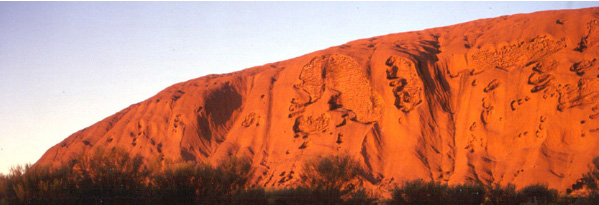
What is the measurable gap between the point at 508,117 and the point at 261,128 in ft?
61.3

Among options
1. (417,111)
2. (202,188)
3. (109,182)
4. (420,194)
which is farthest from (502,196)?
(109,182)

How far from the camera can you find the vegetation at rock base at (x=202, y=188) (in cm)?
1698

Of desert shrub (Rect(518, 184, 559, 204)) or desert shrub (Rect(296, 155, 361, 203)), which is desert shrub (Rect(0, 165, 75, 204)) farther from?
desert shrub (Rect(518, 184, 559, 204))

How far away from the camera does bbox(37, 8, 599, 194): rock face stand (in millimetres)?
27594

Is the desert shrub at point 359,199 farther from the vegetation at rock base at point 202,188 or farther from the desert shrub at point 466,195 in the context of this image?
the desert shrub at point 466,195

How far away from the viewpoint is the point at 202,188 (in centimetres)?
2009

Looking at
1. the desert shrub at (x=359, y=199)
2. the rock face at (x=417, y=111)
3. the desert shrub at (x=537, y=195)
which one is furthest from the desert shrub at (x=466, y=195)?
the rock face at (x=417, y=111)

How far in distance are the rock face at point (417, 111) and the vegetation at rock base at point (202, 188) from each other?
437 centimetres

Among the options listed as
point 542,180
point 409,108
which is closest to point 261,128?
point 409,108

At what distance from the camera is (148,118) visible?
42.9 meters

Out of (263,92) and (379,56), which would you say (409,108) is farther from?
(263,92)

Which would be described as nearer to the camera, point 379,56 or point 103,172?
point 103,172

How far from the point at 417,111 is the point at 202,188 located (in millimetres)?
18098

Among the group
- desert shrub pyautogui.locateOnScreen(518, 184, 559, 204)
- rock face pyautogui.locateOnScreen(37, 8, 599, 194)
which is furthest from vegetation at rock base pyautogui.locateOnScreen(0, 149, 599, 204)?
rock face pyautogui.locateOnScreen(37, 8, 599, 194)
